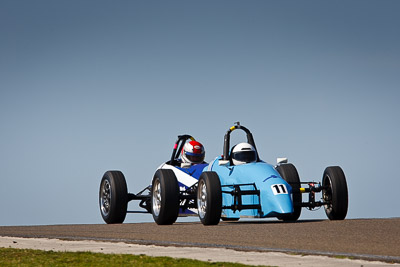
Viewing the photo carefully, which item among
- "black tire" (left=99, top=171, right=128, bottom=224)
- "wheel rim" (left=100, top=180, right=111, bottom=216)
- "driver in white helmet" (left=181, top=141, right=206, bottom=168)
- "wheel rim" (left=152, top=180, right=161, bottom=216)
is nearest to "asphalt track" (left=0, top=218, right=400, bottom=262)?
"wheel rim" (left=152, top=180, right=161, bottom=216)

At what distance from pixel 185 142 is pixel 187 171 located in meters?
1.77

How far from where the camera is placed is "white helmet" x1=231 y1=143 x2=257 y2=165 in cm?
2080

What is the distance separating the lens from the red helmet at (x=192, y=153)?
25078 millimetres

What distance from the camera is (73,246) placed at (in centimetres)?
1438

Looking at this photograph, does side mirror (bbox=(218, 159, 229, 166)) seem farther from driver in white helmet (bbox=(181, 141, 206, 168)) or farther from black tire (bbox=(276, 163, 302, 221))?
driver in white helmet (bbox=(181, 141, 206, 168))

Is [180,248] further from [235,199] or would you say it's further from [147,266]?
[235,199]

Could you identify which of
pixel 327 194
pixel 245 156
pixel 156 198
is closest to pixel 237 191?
pixel 245 156

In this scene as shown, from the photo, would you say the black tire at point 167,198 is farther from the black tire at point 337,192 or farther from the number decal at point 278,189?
the black tire at point 337,192

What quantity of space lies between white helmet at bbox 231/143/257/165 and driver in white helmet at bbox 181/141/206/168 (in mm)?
4197

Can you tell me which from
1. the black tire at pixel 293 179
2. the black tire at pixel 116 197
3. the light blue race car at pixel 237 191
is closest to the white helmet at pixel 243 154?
the light blue race car at pixel 237 191

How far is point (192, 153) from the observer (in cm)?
2508

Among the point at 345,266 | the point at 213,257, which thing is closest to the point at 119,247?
the point at 213,257

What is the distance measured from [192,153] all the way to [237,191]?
6214mm

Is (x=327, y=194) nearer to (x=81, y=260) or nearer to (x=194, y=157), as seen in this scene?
(x=194, y=157)
